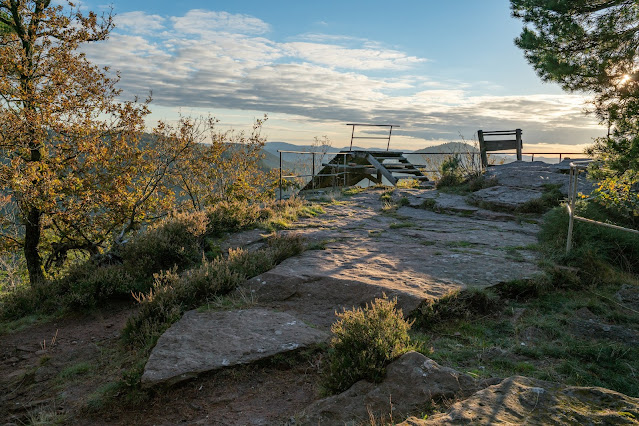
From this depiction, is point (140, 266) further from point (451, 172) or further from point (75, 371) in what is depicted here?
point (451, 172)

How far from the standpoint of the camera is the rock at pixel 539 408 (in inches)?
87.7

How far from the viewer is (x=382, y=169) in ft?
58.2

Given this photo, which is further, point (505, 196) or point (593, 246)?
point (505, 196)

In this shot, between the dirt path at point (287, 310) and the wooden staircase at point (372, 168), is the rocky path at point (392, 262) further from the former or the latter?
the wooden staircase at point (372, 168)

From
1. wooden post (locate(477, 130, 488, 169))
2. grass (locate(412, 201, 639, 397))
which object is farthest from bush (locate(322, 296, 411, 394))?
wooden post (locate(477, 130, 488, 169))

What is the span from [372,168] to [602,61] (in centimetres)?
1266

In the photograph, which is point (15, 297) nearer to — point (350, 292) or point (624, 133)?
point (350, 292)

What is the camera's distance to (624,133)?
18.1 ft

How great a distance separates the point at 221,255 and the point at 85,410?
137 inches

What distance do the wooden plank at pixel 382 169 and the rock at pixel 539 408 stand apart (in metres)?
14.5

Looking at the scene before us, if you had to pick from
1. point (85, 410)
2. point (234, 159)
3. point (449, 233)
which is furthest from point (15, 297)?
point (234, 159)

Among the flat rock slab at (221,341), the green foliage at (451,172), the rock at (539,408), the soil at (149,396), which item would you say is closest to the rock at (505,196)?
the green foliage at (451,172)

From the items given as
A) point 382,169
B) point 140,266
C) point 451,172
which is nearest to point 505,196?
point 451,172

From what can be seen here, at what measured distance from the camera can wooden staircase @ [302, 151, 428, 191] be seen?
17406mm
